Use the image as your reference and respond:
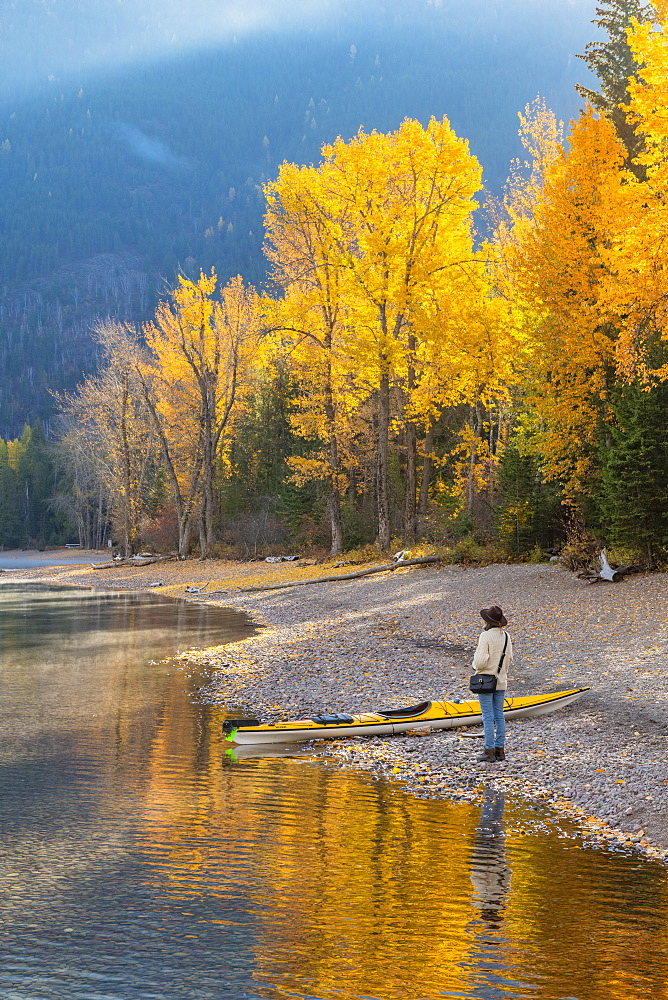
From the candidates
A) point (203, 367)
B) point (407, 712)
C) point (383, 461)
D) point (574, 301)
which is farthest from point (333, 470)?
point (407, 712)

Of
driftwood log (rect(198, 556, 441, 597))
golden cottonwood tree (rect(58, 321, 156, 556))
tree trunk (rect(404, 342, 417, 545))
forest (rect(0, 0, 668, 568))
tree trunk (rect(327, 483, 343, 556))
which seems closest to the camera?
forest (rect(0, 0, 668, 568))

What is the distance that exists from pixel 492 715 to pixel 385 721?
1548 millimetres

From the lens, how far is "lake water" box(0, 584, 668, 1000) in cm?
520

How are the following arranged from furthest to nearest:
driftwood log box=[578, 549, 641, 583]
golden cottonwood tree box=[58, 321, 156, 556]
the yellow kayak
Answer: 1. golden cottonwood tree box=[58, 321, 156, 556]
2. driftwood log box=[578, 549, 641, 583]
3. the yellow kayak

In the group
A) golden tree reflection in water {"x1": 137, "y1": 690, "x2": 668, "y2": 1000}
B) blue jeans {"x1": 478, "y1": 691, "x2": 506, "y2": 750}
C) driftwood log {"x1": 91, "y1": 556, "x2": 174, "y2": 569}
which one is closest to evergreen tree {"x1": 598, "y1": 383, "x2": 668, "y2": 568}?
blue jeans {"x1": 478, "y1": 691, "x2": 506, "y2": 750}

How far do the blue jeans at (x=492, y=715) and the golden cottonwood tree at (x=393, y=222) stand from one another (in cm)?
2024

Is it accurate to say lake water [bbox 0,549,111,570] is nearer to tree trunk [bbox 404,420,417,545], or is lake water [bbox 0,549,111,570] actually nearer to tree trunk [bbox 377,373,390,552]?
tree trunk [bbox 377,373,390,552]

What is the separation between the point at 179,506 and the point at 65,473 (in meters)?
53.2

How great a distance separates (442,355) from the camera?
29344 millimetres

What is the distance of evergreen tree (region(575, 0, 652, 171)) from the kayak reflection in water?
25.5 meters

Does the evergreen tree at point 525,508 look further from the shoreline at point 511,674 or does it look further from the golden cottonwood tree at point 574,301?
the shoreline at point 511,674

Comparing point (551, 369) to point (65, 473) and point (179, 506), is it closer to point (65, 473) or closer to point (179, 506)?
point (179, 506)

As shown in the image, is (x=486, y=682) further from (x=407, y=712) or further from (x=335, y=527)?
(x=335, y=527)

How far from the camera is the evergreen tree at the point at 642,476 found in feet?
65.1
